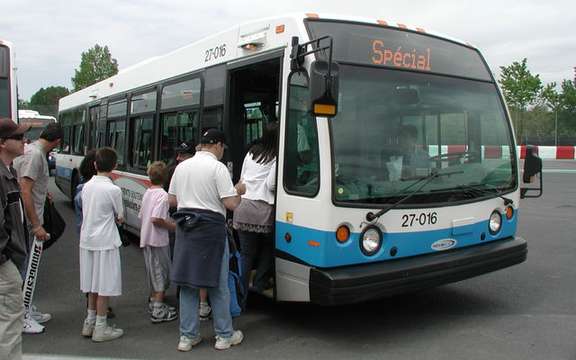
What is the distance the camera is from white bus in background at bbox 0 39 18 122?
7.26 metres

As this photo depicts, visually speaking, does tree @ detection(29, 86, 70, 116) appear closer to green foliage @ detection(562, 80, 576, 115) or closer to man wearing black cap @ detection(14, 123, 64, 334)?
green foliage @ detection(562, 80, 576, 115)

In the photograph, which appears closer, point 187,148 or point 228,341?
point 228,341

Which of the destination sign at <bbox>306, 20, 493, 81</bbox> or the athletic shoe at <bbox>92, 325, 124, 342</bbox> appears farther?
the athletic shoe at <bbox>92, 325, 124, 342</bbox>

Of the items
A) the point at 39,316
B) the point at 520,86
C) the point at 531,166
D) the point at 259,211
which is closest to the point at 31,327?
the point at 39,316

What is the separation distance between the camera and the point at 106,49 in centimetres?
6425

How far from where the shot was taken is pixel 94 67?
62.5m

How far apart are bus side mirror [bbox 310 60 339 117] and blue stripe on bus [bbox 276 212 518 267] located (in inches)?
37.0

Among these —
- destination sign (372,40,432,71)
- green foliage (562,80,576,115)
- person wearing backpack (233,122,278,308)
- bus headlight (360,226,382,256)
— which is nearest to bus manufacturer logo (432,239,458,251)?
bus headlight (360,226,382,256)

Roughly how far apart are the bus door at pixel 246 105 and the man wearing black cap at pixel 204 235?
1.14 meters

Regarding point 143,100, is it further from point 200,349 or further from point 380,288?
point 380,288

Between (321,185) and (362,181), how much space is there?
36cm

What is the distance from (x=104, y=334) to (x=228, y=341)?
1.09 metres

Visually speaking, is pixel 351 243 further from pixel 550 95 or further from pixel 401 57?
pixel 550 95

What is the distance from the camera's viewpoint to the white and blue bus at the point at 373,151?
170 inches
